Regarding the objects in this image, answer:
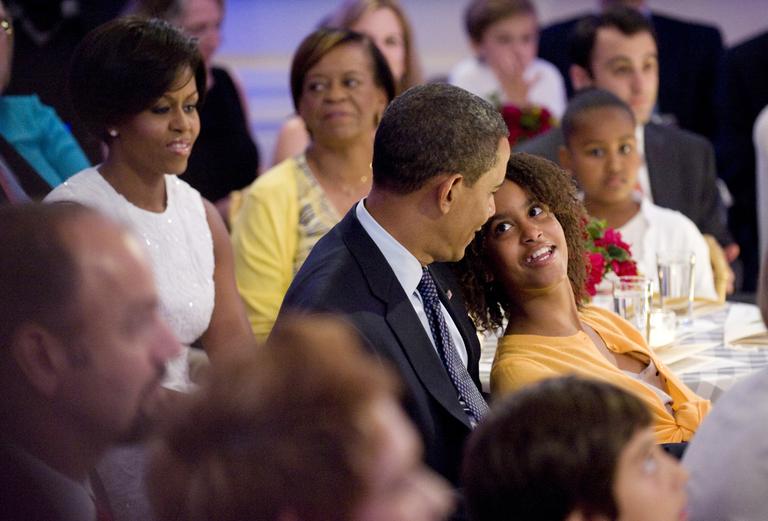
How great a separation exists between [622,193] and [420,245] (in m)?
1.58

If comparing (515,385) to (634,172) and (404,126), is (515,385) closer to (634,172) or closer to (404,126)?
(404,126)

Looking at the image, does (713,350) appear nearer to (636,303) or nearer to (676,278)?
(636,303)

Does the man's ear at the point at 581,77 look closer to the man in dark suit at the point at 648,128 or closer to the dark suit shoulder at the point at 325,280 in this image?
the man in dark suit at the point at 648,128

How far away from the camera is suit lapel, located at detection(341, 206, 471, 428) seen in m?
2.12

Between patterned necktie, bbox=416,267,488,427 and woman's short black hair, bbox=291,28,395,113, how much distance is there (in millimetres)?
1601

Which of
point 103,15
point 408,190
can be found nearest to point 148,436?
point 408,190

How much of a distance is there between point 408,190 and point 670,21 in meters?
4.36

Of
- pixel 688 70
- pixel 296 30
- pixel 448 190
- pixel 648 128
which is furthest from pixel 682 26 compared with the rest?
pixel 448 190

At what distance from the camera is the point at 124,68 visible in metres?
2.59

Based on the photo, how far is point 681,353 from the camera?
9.50 feet

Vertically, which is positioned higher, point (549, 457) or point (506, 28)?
point (549, 457)

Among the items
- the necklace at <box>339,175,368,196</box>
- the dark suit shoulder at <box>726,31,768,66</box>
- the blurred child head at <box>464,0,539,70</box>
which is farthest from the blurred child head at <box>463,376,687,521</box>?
the dark suit shoulder at <box>726,31,768,66</box>

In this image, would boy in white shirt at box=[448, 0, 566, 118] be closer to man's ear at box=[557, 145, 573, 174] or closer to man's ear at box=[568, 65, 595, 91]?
man's ear at box=[568, 65, 595, 91]

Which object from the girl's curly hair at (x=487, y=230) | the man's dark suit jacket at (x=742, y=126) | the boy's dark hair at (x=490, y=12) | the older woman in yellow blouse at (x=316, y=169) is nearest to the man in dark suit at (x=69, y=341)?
the girl's curly hair at (x=487, y=230)
